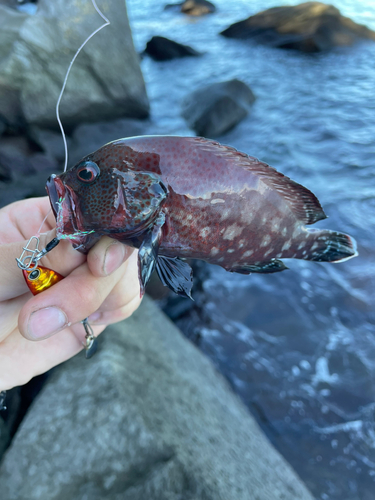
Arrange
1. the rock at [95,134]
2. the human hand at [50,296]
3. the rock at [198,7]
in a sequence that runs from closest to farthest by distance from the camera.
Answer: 1. the human hand at [50,296]
2. the rock at [95,134]
3. the rock at [198,7]

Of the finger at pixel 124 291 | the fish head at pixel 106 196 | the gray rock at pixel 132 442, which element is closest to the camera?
the fish head at pixel 106 196

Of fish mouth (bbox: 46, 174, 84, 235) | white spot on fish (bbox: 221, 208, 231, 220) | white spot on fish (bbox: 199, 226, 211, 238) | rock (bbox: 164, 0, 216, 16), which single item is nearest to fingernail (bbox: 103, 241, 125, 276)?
fish mouth (bbox: 46, 174, 84, 235)

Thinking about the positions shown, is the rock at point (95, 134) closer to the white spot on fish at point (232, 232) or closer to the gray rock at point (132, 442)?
the gray rock at point (132, 442)

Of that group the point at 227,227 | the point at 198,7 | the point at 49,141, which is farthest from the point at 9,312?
the point at 198,7

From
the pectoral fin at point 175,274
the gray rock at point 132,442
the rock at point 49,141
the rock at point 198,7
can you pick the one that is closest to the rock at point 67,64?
the rock at point 49,141

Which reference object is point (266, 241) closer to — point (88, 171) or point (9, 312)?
point (88, 171)

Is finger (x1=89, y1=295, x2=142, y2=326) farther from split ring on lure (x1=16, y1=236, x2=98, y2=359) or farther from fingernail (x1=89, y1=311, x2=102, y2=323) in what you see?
split ring on lure (x1=16, y1=236, x2=98, y2=359)
